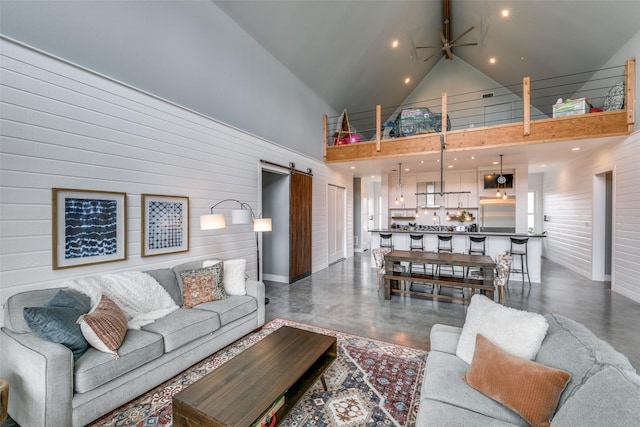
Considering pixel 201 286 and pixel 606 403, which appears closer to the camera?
pixel 606 403

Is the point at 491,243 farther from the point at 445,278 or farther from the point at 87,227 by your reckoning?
the point at 87,227

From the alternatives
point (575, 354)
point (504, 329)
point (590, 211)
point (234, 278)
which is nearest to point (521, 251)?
point (590, 211)

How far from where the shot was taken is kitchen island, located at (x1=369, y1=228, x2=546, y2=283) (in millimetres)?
5799

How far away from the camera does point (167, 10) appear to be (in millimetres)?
3500

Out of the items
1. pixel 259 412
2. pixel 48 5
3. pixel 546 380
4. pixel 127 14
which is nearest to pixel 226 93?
pixel 127 14

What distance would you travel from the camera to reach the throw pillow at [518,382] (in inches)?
50.7

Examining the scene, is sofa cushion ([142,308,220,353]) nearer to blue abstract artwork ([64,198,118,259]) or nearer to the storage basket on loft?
blue abstract artwork ([64,198,118,259])

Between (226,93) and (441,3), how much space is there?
640 centimetres

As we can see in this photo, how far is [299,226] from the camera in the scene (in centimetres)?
628

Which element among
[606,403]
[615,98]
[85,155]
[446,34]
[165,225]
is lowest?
[606,403]

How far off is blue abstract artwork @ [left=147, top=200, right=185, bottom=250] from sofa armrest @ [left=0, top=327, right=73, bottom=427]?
1557 millimetres

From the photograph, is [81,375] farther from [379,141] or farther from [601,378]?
[379,141]

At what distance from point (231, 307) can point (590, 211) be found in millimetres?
8027

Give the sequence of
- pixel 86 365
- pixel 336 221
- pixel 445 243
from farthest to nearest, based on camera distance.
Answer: pixel 336 221 → pixel 445 243 → pixel 86 365
